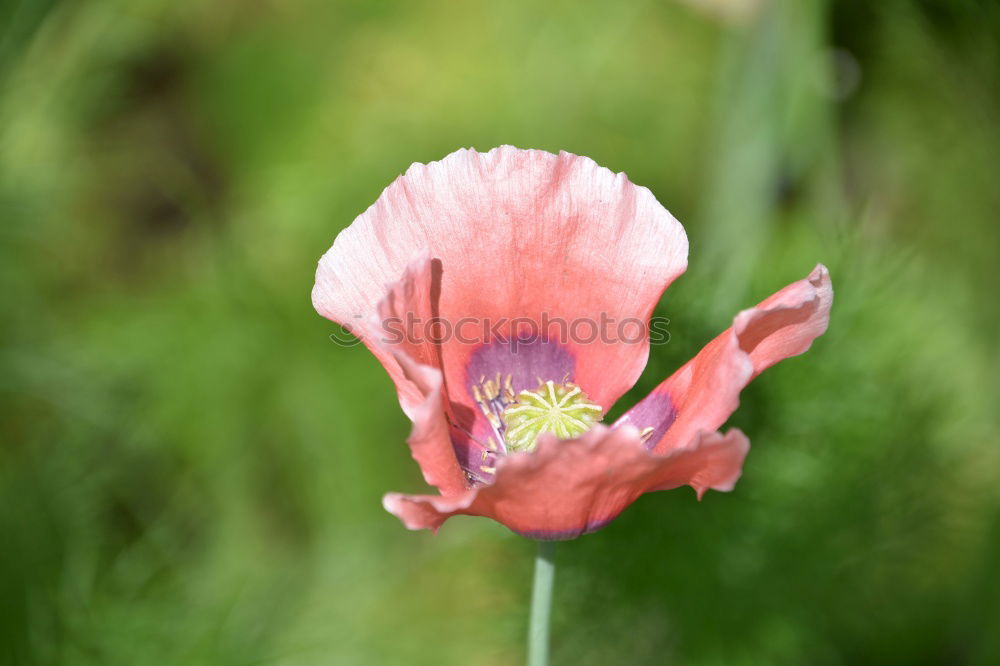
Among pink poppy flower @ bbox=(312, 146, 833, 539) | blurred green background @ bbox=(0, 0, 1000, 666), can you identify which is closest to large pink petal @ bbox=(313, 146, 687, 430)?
pink poppy flower @ bbox=(312, 146, 833, 539)

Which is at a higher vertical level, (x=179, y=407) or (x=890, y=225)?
(x=890, y=225)

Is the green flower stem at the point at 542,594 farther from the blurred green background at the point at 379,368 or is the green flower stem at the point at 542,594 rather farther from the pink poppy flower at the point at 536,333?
the blurred green background at the point at 379,368

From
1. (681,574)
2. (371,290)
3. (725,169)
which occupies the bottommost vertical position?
(681,574)

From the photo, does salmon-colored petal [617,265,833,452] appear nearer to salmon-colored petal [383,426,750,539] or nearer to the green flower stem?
salmon-colored petal [383,426,750,539]

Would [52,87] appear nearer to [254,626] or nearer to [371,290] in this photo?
[254,626]

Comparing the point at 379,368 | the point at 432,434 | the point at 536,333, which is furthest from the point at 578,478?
the point at 379,368

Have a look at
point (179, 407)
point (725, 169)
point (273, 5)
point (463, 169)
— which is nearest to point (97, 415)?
point (179, 407)
